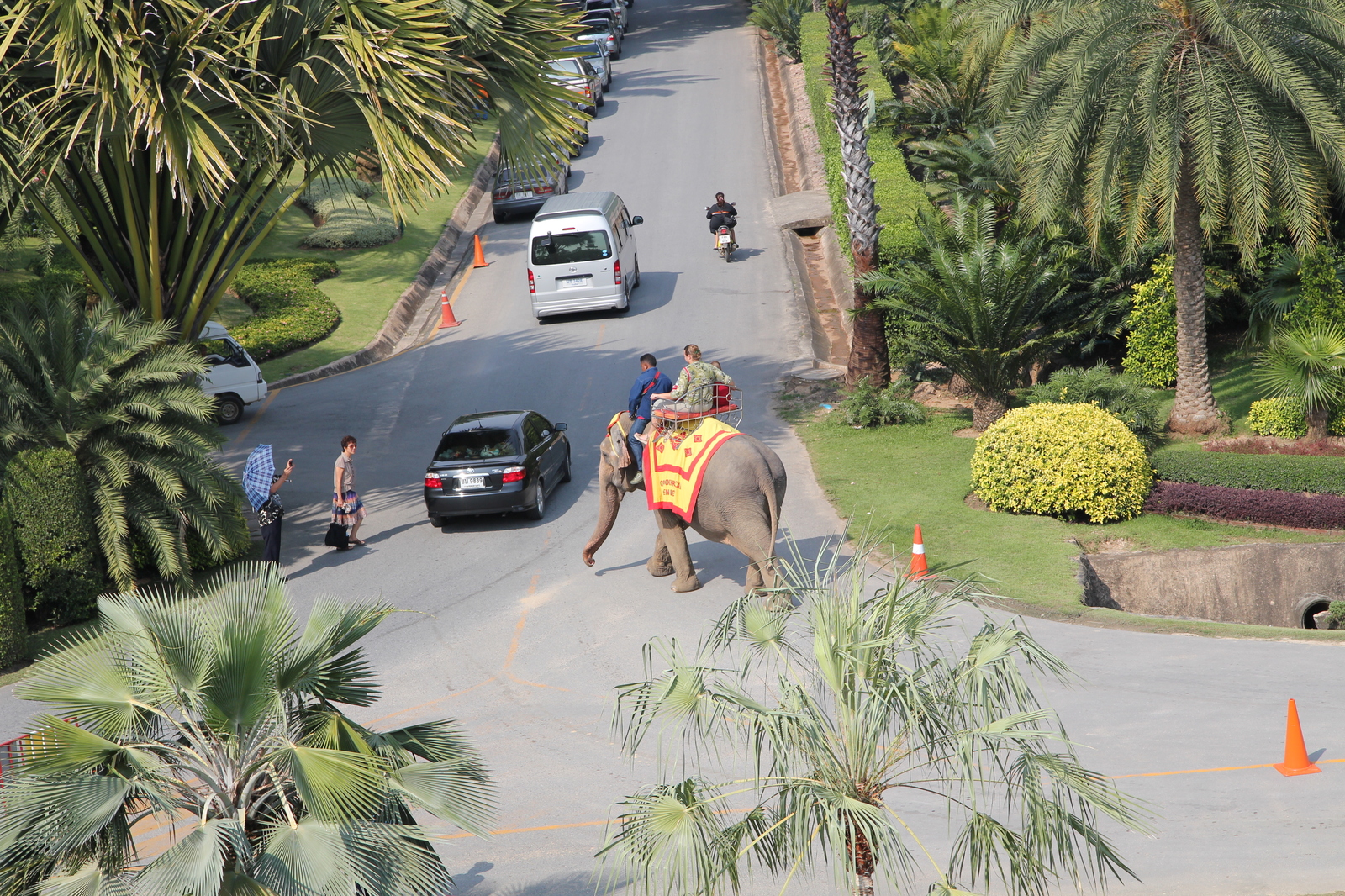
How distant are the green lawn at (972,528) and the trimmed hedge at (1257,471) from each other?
32.4 inches

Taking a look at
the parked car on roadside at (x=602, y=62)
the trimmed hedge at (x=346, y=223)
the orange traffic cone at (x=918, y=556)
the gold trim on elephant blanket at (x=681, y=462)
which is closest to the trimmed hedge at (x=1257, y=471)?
the orange traffic cone at (x=918, y=556)

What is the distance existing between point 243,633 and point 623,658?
6.32 meters

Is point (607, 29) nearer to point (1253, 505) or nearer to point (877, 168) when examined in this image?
point (877, 168)

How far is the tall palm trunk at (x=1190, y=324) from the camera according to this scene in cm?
1652

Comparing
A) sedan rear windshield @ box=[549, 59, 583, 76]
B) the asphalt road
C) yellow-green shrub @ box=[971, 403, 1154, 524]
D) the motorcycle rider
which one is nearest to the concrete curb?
the asphalt road

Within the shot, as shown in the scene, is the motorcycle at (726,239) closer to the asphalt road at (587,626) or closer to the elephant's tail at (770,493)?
the asphalt road at (587,626)

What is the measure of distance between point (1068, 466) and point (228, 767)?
37.6ft

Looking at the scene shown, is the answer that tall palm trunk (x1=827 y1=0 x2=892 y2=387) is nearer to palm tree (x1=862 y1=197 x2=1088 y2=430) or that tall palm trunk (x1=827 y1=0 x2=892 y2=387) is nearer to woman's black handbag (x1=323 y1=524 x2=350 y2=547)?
palm tree (x1=862 y1=197 x2=1088 y2=430)

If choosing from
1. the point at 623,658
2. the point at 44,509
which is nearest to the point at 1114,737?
the point at 623,658

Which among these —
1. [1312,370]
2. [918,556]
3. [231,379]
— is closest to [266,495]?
[231,379]

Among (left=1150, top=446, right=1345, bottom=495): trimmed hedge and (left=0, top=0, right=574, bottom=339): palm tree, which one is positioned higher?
(left=0, top=0, right=574, bottom=339): palm tree

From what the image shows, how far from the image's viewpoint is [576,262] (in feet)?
81.3

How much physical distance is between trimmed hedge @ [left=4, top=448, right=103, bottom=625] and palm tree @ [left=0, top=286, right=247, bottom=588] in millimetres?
235

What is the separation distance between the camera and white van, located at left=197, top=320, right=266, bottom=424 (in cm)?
2086
